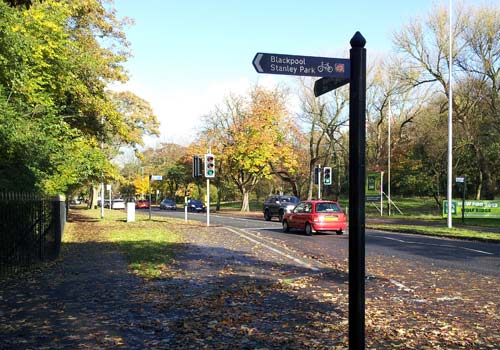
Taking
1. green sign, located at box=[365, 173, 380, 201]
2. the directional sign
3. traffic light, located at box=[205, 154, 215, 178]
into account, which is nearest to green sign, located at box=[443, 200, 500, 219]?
green sign, located at box=[365, 173, 380, 201]

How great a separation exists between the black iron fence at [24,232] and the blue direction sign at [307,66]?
7.76 meters

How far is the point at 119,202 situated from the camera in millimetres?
66312

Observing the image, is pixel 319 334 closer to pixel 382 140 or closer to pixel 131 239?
pixel 131 239

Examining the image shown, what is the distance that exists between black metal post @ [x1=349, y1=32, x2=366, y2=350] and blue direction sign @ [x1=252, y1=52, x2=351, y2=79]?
0.29 m

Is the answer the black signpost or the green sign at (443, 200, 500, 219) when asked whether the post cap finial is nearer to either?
the black signpost

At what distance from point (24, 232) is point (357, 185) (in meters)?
9.43

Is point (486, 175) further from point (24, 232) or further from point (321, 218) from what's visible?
point (24, 232)

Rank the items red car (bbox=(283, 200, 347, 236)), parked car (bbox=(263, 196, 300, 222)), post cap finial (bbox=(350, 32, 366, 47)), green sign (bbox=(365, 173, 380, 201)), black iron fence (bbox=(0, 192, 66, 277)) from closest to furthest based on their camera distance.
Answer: post cap finial (bbox=(350, 32, 366, 47)) < black iron fence (bbox=(0, 192, 66, 277)) < red car (bbox=(283, 200, 347, 236)) < parked car (bbox=(263, 196, 300, 222)) < green sign (bbox=(365, 173, 380, 201))

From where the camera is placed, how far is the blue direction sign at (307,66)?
4.25m

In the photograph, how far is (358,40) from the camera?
393 centimetres

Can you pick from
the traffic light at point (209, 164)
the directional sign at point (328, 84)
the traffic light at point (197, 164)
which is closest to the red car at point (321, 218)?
the traffic light at point (209, 164)

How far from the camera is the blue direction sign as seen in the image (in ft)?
13.9

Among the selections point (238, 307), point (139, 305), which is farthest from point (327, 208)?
point (139, 305)

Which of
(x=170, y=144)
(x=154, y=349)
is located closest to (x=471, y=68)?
(x=154, y=349)
